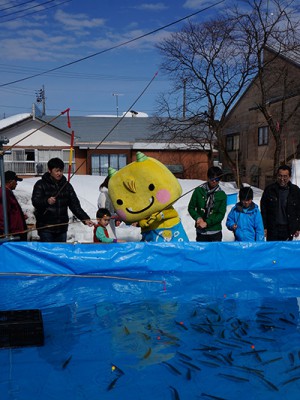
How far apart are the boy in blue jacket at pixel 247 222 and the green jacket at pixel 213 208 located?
301 millimetres

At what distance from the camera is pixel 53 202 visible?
578 centimetres

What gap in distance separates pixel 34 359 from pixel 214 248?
3.19 m

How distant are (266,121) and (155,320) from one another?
1838cm

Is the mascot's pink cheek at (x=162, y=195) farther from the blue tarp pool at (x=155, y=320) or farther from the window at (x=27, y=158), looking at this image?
the window at (x=27, y=158)

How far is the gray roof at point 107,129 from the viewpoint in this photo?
24.1m

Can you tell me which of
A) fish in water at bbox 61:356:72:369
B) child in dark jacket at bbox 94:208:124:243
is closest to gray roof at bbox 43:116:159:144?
child in dark jacket at bbox 94:208:124:243

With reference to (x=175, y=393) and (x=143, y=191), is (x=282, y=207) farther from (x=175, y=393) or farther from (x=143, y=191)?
(x=175, y=393)

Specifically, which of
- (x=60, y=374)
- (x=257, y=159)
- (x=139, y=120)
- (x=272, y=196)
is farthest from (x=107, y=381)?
(x=139, y=120)

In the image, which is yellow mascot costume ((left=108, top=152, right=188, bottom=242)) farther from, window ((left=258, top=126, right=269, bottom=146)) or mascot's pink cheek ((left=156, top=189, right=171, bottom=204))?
window ((left=258, top=126, right=269, bottom=146))

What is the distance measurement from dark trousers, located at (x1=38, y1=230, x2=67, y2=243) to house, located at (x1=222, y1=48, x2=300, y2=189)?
11.7 meters

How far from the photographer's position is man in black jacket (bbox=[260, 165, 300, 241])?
623cm

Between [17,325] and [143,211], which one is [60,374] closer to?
[17,325]

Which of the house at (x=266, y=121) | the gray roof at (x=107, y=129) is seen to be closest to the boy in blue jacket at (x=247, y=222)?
the house at (x=266, y=121)

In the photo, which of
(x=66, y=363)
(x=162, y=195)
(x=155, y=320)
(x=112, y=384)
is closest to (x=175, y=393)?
(x=112, y=384)
